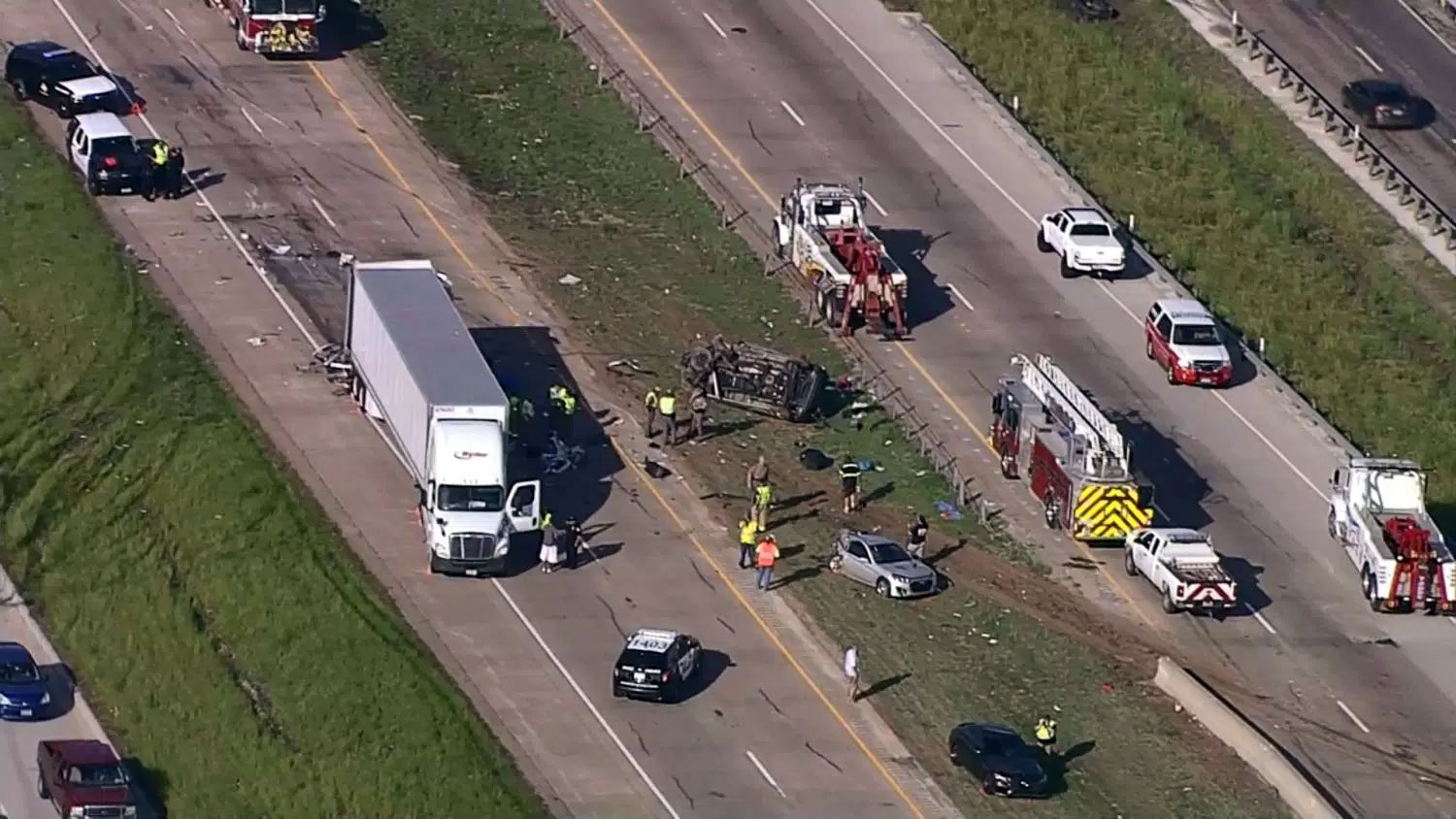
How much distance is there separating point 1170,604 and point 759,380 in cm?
1388

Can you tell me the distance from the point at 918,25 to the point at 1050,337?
23.0m

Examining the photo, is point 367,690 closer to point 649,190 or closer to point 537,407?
point 537,407

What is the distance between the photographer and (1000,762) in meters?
71.1

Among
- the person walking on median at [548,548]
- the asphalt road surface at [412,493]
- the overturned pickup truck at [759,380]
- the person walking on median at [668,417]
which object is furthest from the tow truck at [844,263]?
the person walking on median at [548,548]

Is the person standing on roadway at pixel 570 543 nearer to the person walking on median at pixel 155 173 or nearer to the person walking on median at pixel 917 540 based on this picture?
the person walking on median at pixel 917 540

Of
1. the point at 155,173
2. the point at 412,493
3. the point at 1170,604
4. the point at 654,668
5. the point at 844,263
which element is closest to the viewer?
the point at 654,668

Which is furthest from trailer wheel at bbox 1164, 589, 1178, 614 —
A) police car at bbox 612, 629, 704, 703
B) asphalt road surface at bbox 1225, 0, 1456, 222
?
asphalt road surface at bbox 1225, 0, 1456, 222

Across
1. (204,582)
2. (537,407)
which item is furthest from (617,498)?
(204,582)

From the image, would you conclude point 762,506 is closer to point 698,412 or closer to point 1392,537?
point 698,412

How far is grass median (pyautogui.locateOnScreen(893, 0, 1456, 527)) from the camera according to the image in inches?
3681

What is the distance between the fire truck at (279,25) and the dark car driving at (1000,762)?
4294 cm

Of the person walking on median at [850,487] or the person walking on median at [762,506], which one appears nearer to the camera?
the person walking on median at [762,506]

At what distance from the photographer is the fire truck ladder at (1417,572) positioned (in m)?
80.1

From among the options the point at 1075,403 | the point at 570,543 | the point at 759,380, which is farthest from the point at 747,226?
the point at 570,543
